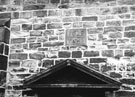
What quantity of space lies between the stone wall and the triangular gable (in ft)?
1.39

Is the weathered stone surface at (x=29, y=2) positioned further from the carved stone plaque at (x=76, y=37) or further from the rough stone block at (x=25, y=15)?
the carved stone plaque at (x=76, y=37)

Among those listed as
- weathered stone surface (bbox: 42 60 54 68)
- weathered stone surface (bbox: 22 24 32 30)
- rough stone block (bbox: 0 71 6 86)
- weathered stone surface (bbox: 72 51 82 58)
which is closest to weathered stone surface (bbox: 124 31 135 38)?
weathered stone surface (bbox: 72 51 82 58)

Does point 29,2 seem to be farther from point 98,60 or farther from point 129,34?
point 129,34

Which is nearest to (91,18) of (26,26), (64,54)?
(64,54)

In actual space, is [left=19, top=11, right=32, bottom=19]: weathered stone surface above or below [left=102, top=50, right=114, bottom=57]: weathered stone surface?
above

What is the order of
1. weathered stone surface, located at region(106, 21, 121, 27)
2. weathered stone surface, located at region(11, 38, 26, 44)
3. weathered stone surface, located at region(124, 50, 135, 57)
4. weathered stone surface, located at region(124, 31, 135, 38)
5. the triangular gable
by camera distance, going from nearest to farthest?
the triangular gable → weathered stone surface, located at region(124, 50, 135, 57) → weathered stone surface, located at region(124, 31, 135, 38) → weathered stone surface, located at region(106, 21, 121, 27) → weathered stone surface, located at region(11, 38, 26, 44)

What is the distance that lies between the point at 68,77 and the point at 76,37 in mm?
982

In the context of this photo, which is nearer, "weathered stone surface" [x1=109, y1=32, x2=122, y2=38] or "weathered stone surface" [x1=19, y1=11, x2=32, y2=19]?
"weathered stone surface" [x1=109, y1=32, x2=122, y2=38]

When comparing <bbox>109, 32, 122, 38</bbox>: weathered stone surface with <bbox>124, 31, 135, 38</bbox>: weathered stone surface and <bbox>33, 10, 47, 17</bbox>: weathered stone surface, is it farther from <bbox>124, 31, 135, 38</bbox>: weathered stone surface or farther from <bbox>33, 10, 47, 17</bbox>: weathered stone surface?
<bbox>33, 10, 47, 17</bbox>: weathered stone surface

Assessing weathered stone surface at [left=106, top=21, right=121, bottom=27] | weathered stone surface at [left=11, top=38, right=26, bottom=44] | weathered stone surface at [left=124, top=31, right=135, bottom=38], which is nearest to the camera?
weathered stone surface at [left=124, top=31, right=135, bottom=38]

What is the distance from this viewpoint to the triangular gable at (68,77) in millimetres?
5129

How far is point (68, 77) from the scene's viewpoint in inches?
212

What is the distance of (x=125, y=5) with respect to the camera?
5789 millimetres

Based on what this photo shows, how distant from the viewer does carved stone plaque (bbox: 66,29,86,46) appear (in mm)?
5773
